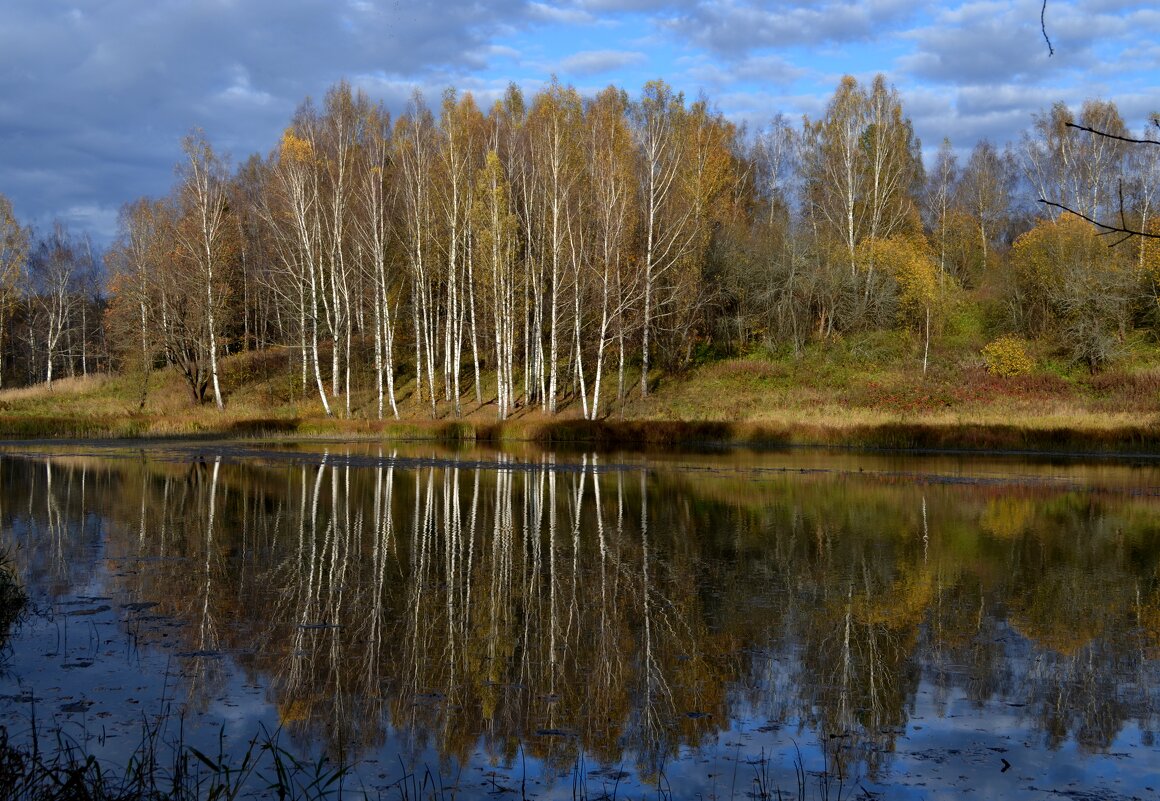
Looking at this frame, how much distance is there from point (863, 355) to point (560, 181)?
55.4ft

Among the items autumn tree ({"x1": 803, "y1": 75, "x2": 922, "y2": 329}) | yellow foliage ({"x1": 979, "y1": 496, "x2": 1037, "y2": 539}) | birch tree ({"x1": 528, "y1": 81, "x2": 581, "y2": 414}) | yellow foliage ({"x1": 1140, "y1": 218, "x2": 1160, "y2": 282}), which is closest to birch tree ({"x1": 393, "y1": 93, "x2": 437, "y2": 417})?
birch tree ({"x1": 528, "y1": 81, "x2": 581, "y2": 414})

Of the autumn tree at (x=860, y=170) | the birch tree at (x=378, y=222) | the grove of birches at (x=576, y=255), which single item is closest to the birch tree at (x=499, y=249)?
the grove of birches at (x=576, y=255)

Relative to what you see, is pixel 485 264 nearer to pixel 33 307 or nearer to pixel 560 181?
pixel 560 181

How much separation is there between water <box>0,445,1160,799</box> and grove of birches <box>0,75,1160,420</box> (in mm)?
22877

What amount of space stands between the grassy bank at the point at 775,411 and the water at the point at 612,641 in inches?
575

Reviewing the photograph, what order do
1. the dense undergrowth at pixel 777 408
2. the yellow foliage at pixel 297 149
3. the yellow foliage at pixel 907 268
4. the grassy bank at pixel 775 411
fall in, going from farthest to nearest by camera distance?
1. the yellow foliage at pixel 907 268
2. the yellow foliage at pixel 297 149
3. the dense undergrowth at pixel 777 408
4. the grassy bank at pixel 775 411

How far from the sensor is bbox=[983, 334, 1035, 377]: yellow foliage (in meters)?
40.3

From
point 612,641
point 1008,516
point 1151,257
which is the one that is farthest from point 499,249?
point 612,641

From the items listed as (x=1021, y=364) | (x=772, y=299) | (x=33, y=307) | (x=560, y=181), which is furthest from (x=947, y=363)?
(x=33, y=307)

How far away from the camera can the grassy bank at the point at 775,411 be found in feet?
105

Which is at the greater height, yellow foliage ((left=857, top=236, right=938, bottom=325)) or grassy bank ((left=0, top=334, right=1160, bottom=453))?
yellow foliage ((left=857, top=236, right=938, bottom=325))

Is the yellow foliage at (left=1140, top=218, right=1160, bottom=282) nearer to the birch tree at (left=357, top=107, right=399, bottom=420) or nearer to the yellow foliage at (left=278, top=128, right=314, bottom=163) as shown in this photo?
the birch tree at (left=357, top=107, right=399, bottom=420)

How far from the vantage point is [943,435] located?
1251 inches

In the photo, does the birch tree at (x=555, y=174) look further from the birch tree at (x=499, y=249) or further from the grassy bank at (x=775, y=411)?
the grassy bank at (x=775, y=411)
